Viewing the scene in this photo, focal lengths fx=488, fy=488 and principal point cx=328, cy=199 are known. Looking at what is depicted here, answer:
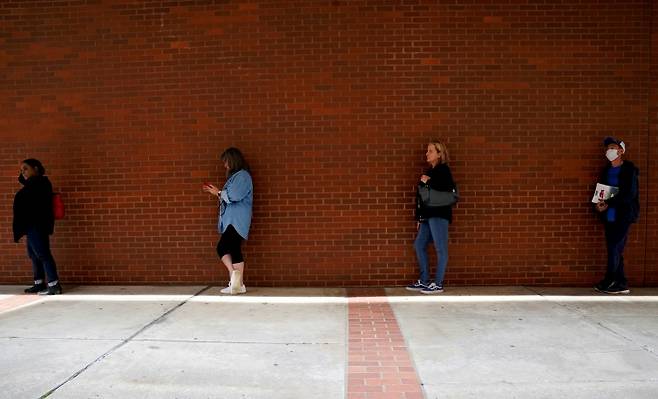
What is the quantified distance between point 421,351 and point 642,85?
439cm

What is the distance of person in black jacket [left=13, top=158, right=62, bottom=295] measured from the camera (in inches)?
219

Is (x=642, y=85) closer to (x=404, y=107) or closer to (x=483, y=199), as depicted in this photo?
(x=483, y=199)

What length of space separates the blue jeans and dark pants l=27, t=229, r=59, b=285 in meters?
4.25

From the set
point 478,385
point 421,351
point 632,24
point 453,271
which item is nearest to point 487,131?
point 453,271

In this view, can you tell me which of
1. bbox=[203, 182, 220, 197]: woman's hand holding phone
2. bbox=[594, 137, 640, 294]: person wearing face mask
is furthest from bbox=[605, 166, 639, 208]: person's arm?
bbox=[203, 182, 220, 197]: woman's hand holding phone

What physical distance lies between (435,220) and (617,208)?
2002 mm

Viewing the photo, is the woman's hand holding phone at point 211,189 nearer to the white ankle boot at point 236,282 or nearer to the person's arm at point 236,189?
the person's arm at point 236,189

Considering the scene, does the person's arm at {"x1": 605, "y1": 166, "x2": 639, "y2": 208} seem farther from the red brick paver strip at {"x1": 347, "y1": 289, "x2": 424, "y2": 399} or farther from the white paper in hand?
the red brick paver strip at {"x1": 347, "y1": 289, "x2": 424, "y2": 399}

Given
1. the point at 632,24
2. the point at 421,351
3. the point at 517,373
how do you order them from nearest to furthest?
1. the point at 517,373
2. the point at 421,351
3. the point at 632,24

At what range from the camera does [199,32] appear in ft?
19.3

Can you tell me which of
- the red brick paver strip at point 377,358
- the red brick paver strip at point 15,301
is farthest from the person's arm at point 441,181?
the red brick paver strip at point 15,301

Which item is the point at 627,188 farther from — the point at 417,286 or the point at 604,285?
the point at 417,286

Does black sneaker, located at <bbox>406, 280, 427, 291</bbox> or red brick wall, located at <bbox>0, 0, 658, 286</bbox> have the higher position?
red brick wall, located at <bbox>0, 0, 658, 286</bbox>

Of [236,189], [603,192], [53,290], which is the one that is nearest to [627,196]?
[603,192]
